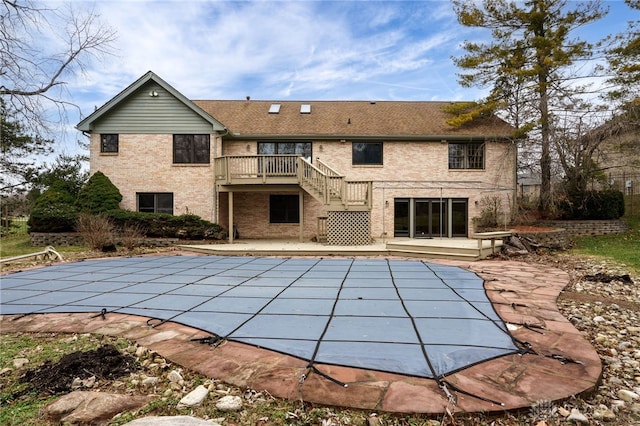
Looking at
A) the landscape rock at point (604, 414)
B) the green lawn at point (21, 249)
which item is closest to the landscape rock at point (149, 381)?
the landscape rock at point (604, 414)

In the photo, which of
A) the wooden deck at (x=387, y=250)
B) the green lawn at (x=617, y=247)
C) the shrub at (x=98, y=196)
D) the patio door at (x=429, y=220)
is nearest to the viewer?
the green lawn at (x=617, y=247)

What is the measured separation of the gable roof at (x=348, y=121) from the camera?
16031 millimetres

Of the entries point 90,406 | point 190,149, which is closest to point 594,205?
point 190,149

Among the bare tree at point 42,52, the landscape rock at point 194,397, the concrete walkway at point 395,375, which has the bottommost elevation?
the landscape rock at point 194,397

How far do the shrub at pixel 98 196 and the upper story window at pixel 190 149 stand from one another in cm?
291

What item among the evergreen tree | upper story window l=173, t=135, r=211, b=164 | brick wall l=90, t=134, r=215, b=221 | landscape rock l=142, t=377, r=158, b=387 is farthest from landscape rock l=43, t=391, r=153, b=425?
the evergreen tree

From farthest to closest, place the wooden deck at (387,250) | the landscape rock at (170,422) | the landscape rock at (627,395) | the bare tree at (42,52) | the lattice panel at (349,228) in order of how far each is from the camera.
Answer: the lattice panel at (349,228) < the wooden deck at (387,250) < the bare tree at (42,52) < the landscape rock at (627,395) < the landscape rock at (170,422)

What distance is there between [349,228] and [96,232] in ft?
30.0

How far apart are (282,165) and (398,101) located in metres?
9.72

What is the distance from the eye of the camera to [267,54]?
18.3m

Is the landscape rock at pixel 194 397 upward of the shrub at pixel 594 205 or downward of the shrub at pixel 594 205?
downward

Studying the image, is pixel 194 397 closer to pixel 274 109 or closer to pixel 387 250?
pixel 387 250

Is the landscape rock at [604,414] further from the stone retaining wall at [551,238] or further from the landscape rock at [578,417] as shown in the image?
the stone retaining wall at [551,238]

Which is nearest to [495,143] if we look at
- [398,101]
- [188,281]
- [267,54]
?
[398,101]
